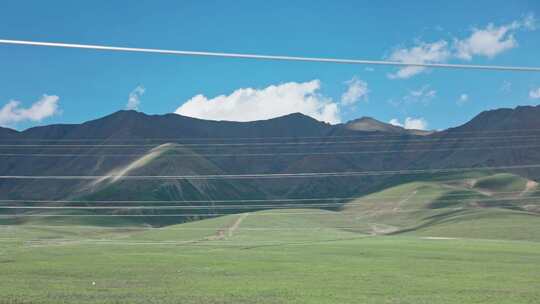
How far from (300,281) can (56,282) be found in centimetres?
1493

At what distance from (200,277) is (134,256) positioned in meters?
20.3

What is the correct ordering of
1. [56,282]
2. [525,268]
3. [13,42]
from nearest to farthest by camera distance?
1. [13,42]
2. [56,282]
3. [525,268]

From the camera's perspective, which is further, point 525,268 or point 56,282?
point 525,268

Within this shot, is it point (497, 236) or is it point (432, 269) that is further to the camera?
point (497, 236)

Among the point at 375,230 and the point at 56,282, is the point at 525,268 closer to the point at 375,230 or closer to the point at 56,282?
the point at 56,282

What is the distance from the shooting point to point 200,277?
43656 mm

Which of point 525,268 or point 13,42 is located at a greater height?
point 13,42

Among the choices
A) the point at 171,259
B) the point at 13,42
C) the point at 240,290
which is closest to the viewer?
the point at 13,42

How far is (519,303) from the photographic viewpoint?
1272 inches

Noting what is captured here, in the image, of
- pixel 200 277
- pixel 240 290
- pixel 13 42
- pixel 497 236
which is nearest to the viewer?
pixel 13 42

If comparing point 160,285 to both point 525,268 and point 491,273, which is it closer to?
point 491,273

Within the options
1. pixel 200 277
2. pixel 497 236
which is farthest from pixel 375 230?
pixel 200 277

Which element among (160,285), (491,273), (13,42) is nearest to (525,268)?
(491,273)

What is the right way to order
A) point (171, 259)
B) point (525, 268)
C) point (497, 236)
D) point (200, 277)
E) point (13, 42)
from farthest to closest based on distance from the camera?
1. point (497, 236)
2. point (171, 259)
3. point (525, 268)
4. point (200, 277)
5. point (13, 42)
